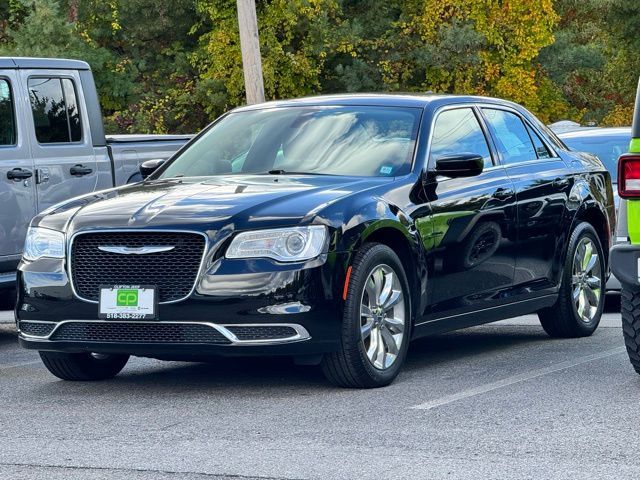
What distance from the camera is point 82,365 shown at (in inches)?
345

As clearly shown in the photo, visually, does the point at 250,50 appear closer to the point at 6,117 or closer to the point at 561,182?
the point at 6,117

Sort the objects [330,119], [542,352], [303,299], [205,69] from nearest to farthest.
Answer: [303,299] → [330,119] → [542,352] → [205,69]

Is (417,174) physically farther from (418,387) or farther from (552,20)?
(552,20)

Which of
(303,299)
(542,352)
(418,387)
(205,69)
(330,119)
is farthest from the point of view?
(205,69)

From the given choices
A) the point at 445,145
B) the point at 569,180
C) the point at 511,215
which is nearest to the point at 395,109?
the point at 445,145

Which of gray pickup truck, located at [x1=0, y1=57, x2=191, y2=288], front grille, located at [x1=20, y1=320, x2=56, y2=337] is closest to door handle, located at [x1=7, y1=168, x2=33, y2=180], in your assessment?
gray pickup truck, located at [x1=0, y1=57, x2=191, y2=288]

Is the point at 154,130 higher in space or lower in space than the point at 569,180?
lower

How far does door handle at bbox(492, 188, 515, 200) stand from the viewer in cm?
945

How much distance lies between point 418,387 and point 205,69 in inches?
1322

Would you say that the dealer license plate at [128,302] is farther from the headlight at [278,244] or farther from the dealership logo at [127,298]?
the headlight at [278,244]

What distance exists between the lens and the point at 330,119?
9.23m

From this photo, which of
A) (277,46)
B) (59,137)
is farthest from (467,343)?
(277,46)

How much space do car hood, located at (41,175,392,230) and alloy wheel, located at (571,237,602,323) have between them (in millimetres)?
2414

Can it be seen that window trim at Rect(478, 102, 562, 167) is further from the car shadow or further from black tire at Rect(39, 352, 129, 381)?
black tire at Rect(39, 352, 129, 381)
